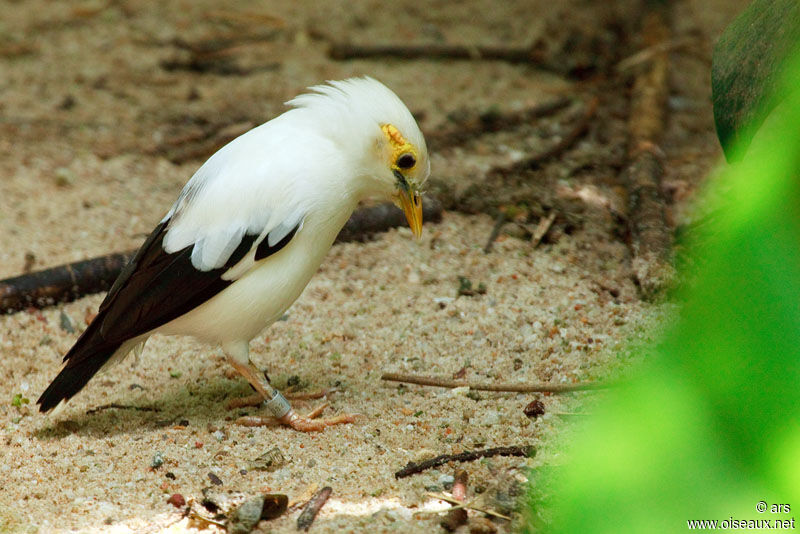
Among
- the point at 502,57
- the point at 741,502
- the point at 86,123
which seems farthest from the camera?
the point at 502,57

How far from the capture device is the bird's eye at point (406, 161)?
11.5 ft

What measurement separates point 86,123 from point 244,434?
12.0 ft

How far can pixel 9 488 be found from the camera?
10.1 ft

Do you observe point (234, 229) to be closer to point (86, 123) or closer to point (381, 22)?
point (86, 123)

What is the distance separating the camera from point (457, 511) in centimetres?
271

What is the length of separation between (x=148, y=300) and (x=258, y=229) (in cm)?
53

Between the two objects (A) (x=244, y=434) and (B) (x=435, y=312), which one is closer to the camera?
(A) (x=244, y=434)

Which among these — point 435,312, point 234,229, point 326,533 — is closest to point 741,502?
point 326,533

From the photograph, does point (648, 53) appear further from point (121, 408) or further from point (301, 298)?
point (121, 408)

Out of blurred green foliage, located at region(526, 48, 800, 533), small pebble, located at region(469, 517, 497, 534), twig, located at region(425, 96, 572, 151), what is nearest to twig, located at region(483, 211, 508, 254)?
twig, located at region(425, 96, 572, 151)

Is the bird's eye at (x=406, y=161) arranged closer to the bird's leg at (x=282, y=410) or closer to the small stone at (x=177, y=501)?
the bird's leg at (x=282, y=410)

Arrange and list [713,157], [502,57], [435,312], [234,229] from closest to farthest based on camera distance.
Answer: [234,229] < [435,312] < [713,157] < [502,57]

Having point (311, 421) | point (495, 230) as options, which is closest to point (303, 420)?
point (311, 421)

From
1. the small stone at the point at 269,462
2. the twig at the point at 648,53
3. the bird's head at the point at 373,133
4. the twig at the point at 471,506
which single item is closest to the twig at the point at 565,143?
the twig at the point at 648,53
